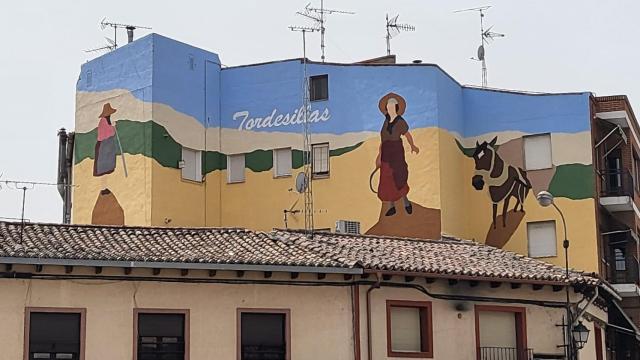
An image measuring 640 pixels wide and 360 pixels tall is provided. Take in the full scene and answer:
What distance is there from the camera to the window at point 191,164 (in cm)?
4625

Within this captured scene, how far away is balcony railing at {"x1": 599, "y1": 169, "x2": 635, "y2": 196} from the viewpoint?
147 feet

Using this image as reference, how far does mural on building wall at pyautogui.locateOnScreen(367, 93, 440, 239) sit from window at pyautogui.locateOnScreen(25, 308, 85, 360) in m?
18.0

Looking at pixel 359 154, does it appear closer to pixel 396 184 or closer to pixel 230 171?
pixel 396 184

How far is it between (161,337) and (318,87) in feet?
65.1

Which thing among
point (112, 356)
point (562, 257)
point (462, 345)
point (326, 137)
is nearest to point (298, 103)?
point (326, 137)

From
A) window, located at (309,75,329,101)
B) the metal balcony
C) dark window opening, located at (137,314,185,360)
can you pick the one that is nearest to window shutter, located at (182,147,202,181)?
window, located at (309,75,329,101)

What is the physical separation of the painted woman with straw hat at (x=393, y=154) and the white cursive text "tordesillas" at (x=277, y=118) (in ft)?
7.84

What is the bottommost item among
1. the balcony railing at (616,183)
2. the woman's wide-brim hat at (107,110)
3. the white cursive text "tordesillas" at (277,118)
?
the balcony railing at (616,183)

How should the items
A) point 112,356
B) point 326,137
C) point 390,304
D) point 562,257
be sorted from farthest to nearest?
1. point 326,137
2. point 562,257
3. point 390,304
4. point 112,356

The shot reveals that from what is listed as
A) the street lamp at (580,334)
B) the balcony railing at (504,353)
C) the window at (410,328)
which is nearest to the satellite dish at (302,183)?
the balcony railing at (504,353)

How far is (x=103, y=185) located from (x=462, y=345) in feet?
63.7

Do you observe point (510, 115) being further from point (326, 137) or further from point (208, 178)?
point (208, 178)

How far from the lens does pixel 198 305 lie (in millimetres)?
28453

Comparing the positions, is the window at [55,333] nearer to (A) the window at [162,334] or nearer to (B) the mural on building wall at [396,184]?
(A) the window at [162,334]
